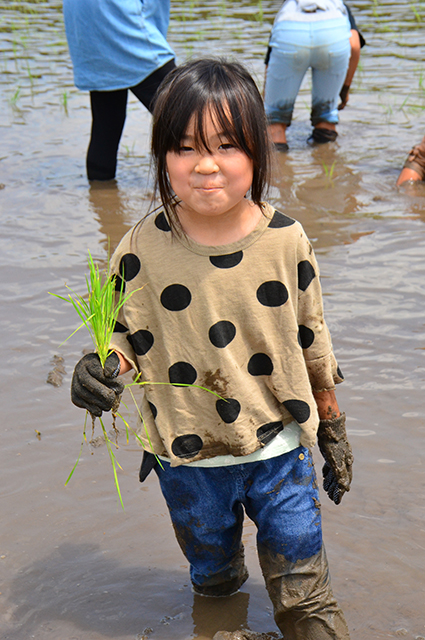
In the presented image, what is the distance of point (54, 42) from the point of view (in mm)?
→ 9078

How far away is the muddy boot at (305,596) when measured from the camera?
65.8 inches

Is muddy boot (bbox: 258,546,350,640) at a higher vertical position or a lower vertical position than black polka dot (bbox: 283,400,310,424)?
lower

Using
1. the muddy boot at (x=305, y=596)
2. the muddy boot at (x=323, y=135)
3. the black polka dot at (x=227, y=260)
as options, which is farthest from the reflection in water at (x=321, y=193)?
the muddy boot at (x=305, y=596)

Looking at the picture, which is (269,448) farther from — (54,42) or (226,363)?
(54,42)

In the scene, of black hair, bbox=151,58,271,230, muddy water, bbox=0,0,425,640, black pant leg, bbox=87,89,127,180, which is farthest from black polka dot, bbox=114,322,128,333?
black pant leg, bbox=87,89,127,180

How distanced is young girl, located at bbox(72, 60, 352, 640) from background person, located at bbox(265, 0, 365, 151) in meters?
3.85

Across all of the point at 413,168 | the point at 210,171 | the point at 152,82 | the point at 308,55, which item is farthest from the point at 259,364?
the point at 308,55

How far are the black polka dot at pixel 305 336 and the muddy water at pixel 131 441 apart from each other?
2.63ft

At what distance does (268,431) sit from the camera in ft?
5.37

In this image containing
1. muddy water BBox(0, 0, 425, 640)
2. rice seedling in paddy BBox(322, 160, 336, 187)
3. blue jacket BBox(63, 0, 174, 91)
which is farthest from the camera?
rice seedling in paddy BBox(322, 160, 336, 187)

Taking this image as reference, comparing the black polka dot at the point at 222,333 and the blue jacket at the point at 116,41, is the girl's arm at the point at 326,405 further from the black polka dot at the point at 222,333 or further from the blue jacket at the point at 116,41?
the blue jacket at the point at 116,41

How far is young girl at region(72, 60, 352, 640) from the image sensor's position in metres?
1.53

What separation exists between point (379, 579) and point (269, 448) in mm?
717

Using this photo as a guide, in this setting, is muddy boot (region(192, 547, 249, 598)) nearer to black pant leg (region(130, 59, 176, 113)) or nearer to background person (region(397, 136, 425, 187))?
black pant leg (region(130, 59, 176, 113))
